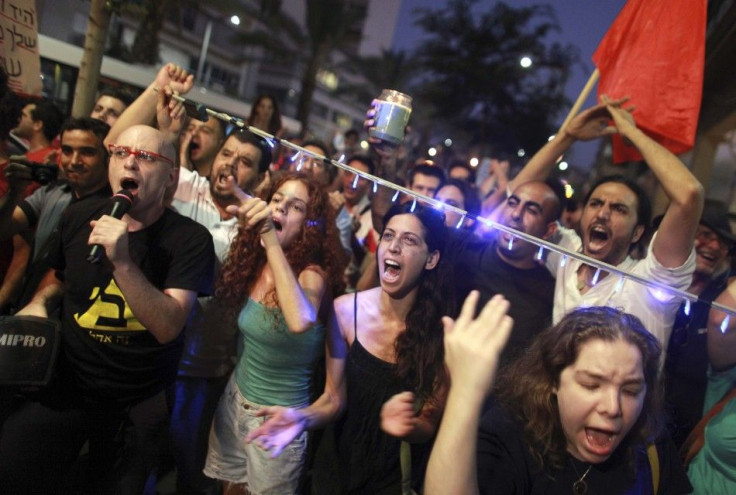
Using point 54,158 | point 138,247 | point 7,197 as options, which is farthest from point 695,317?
point 54,158

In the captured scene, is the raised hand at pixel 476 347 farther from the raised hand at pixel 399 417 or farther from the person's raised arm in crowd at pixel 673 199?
the person's raised arm in crowd at pixel 673 199

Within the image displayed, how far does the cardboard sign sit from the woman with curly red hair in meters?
1.85

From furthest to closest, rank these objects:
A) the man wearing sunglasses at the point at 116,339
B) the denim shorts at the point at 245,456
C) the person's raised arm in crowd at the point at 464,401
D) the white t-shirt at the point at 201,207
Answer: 1. the white t-shirt at the point at 201,207
2. the denim shorts at the point at 245,456
3. the man wearing sunglasses at the point at 116,339
4. the person's raised arm in crowd at the point at 464,401

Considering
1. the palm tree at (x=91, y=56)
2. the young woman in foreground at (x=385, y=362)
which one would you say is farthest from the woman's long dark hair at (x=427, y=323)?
the palm tree at (x=91, y=56)

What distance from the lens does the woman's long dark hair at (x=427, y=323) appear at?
7.79 feet

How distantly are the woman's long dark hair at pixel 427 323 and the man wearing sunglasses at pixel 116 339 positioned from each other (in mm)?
1040

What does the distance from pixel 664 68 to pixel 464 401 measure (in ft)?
9.65

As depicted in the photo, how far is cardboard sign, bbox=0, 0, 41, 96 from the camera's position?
10.1 ft

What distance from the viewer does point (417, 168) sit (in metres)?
4.87

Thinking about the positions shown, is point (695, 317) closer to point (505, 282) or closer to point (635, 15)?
point (505, 282)

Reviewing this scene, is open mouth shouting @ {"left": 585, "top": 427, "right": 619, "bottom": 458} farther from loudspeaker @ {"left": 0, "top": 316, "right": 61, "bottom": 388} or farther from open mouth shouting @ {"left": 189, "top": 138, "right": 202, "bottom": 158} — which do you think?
open mouth shouting @ {"left": 189, "top": 138, "right": 202, "bottom": 158}

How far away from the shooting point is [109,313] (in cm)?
232

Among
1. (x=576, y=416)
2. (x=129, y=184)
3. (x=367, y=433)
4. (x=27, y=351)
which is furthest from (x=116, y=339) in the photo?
(x=576, y=416)

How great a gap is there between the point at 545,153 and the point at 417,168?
5.03ft
